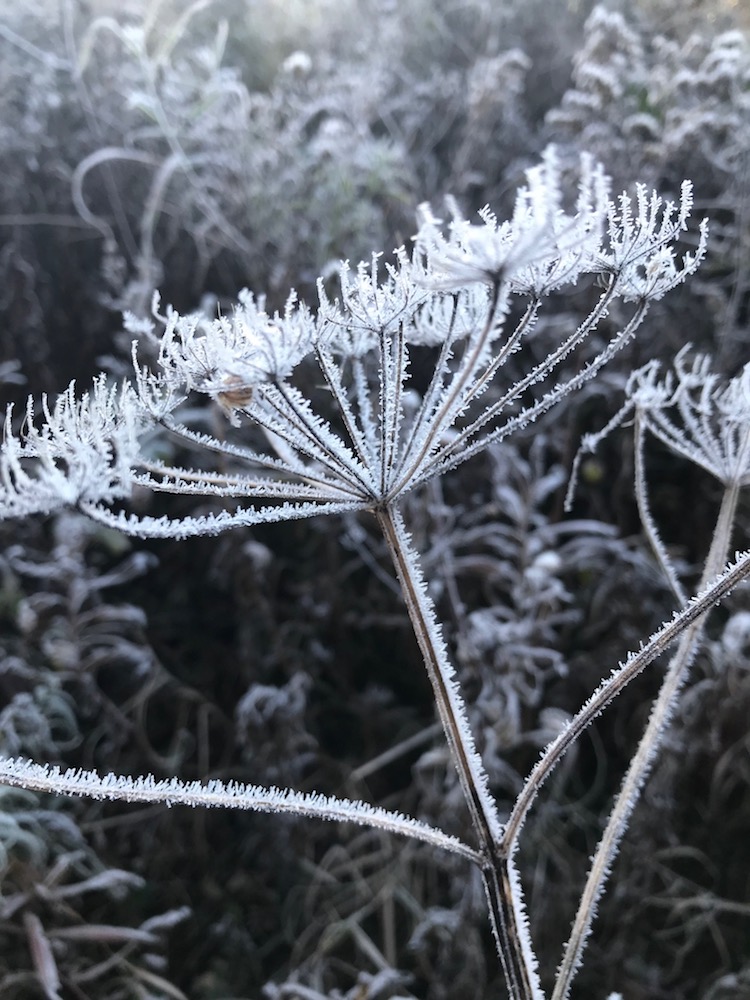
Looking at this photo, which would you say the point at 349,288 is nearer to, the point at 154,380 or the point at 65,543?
the point at 154,380

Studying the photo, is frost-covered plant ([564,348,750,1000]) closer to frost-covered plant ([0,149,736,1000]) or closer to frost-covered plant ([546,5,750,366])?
frost-covered plant ([0,149,736,1000])

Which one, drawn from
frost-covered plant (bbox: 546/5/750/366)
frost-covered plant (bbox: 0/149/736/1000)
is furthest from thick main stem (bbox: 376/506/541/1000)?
frost-covered plant (bbox: 546/5/750/366)

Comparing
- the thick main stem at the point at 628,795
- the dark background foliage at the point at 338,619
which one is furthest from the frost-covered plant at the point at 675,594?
the dark background foliage at the point at 338,619

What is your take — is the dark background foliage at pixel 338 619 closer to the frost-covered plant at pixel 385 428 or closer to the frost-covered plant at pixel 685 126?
the frost-covered plant at pixel 685 126

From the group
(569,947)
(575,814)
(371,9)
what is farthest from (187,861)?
(371,9)

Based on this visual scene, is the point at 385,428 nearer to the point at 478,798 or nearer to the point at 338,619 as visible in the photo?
the point at 478,798

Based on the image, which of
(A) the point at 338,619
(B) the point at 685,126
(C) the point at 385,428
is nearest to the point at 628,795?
(C) the point at 385,428
